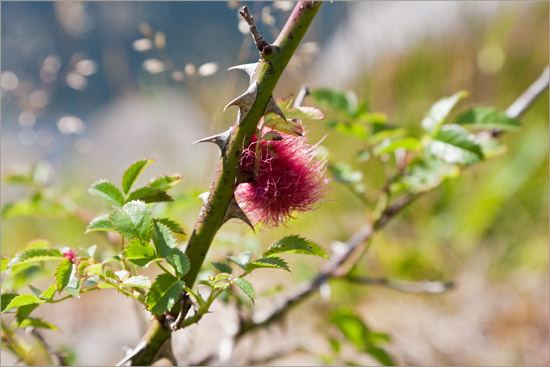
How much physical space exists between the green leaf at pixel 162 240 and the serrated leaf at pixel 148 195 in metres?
0.08

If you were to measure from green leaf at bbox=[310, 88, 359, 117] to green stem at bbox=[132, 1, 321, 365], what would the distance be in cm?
63

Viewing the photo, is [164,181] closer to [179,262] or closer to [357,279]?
[179,262]

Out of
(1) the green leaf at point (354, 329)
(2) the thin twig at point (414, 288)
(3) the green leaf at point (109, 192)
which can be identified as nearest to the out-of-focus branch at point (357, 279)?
(2) the thin twig at point (414, 288)

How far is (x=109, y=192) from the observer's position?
0.86 m

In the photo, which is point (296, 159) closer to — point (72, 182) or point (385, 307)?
point (385, 307)

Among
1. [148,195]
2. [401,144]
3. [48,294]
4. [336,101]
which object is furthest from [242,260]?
[336,101]

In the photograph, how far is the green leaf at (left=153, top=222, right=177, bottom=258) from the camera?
74 cm

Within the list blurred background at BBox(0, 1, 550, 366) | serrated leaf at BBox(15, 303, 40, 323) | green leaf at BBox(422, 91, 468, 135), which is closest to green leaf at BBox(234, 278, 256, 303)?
serrated leaf at BBox(15, 303, 40, 323)

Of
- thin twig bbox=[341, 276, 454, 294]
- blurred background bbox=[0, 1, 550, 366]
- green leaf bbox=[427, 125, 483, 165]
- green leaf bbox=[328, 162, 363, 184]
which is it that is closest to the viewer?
green leaf bbox=[427, 125, 483, 165]

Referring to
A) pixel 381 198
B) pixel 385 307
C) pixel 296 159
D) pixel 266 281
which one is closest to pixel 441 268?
pixel 385 307

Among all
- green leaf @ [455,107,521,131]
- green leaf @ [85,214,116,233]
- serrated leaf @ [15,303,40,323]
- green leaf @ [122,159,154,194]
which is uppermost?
green leaf @ [455,107,521,131]

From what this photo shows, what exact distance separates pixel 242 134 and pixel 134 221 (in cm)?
20

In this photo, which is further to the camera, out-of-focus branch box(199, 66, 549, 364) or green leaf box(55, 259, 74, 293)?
out-of-focus branch box(199, 66, 549, 364)

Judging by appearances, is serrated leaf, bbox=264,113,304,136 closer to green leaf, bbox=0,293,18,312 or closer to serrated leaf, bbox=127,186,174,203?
serrated leaf, bbox=127,186,174,203
